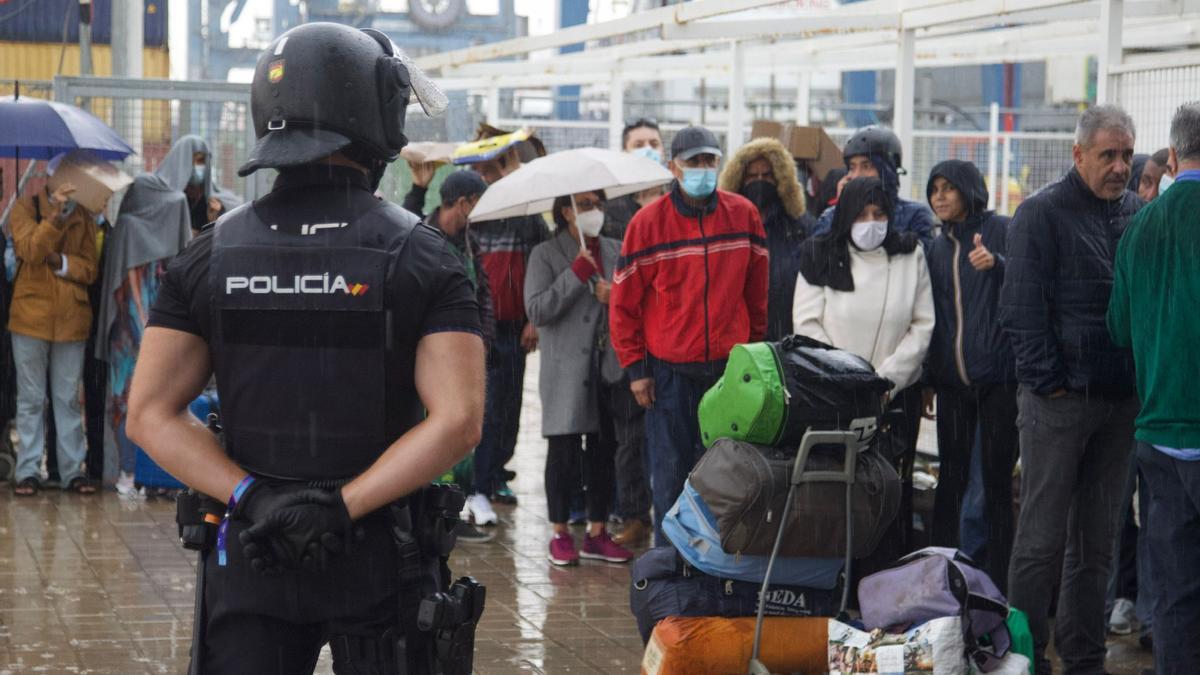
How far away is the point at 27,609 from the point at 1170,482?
475 cm

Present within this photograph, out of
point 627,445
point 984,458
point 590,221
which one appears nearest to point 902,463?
point 984,458

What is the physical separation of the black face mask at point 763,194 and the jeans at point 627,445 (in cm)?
113

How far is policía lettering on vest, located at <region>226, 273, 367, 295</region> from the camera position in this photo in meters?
3.46

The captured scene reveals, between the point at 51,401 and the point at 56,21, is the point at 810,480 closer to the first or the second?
the point at 51,401

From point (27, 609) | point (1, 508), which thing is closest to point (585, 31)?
point (1, 508)

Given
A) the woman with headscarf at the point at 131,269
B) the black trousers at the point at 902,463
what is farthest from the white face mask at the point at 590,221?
the woman with headscarf at the point at 131,269

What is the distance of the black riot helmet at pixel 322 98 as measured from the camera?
3520 millimetres

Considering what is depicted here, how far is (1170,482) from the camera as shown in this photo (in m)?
5.29

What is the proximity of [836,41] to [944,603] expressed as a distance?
35.8ft

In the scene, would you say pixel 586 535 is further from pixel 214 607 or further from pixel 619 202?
pixel 214 607

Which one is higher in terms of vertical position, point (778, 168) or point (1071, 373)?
point (778, 168)

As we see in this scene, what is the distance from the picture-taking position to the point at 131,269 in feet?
34.2

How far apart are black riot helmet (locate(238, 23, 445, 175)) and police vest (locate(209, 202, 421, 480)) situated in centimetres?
16

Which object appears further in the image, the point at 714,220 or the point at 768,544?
the point at 714,220
